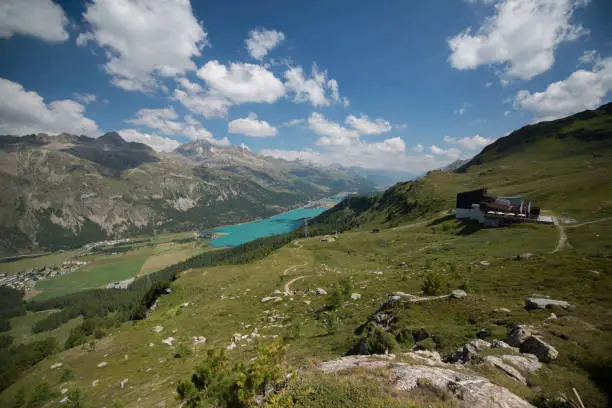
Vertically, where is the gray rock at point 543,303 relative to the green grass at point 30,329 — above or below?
above

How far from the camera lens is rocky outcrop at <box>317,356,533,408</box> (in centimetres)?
1044

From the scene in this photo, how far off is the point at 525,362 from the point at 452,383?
16.9 ft

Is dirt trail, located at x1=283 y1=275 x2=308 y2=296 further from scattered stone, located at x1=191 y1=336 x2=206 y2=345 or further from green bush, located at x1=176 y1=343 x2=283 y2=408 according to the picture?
green bush, located at x1=176 y1=343 x2=283 y2=408

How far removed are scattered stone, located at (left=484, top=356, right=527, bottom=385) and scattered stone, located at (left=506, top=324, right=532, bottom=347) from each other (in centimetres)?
312

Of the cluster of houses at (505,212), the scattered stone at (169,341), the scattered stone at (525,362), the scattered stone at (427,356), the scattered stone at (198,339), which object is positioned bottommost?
the scattered stone at (169,341)

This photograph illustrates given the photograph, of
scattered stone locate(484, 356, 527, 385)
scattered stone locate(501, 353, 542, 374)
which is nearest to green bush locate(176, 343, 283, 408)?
scattered stone locate(484, 356, 527, 385)

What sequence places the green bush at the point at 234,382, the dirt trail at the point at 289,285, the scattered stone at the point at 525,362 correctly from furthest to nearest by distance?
the dirt trail at the point at 289,285, the scattered stone at the point at 525,362, the green bush at the point at 234,382

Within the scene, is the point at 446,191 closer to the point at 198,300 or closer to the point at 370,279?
the point at 370,279

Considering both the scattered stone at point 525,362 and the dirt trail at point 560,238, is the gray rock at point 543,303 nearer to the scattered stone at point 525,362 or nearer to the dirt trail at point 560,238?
the scattered stone at point 525,362

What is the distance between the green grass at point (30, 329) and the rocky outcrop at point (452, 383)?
200117 mm

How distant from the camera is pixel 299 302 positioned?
129ft

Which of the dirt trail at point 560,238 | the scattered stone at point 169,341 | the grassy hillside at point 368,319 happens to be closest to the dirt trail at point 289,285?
the grassy hillside at point 368,319

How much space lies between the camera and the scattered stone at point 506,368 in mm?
12177

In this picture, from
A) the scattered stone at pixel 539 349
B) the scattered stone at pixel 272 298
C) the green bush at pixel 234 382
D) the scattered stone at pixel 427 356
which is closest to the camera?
the green bush at pixel 234 382
